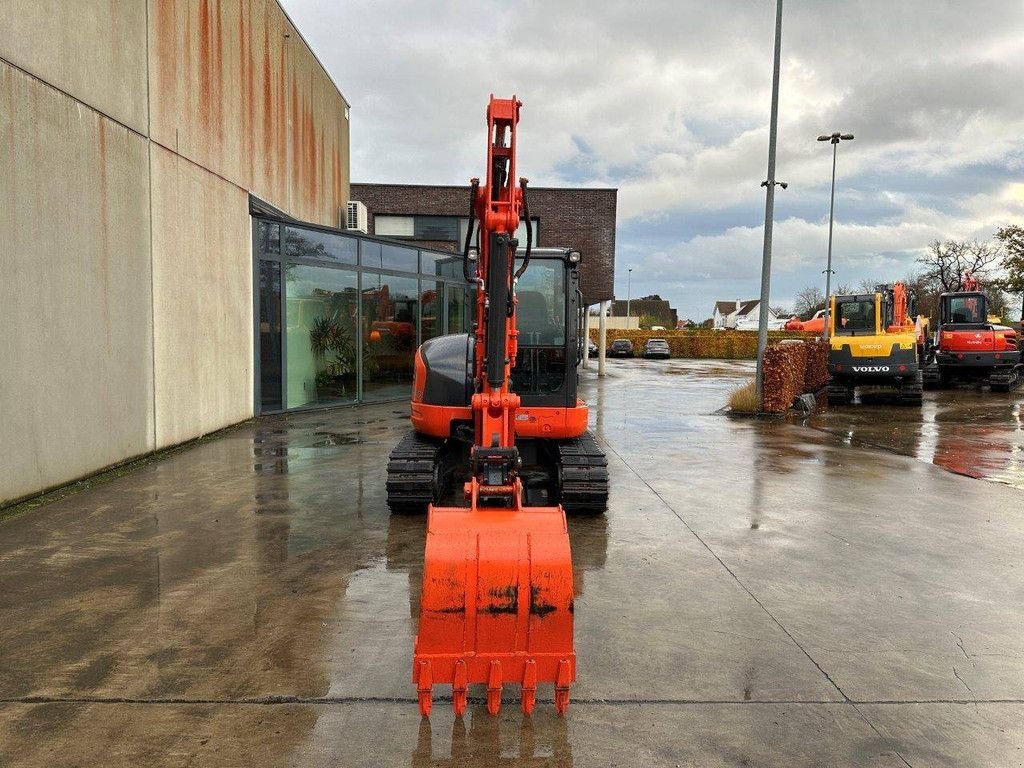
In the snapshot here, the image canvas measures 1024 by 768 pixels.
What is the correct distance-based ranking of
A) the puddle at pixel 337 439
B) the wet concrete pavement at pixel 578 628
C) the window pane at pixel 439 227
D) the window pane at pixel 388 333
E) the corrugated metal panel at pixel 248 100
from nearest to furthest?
the wet concrete pavement at pixel 578 628 → the corrugated metal panel at pixel 248 100 → the puddle at pixel 337 439 → the window pane at pixel 388 333 → the window pane at pixel 439 227

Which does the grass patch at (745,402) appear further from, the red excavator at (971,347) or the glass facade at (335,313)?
the red excavator at (971,347)

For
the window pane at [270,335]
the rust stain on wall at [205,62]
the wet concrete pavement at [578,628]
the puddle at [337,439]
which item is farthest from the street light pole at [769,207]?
the rust stain on wall at [205,62]

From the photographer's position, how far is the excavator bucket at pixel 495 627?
329 centimetres

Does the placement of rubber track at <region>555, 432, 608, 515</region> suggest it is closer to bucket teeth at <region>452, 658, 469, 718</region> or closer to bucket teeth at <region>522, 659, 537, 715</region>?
bucket teeth at <region>522, 659, 537, 715</region>

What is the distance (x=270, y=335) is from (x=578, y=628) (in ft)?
36.1

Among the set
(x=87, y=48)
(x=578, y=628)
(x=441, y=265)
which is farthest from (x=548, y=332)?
(x=441, y=265)

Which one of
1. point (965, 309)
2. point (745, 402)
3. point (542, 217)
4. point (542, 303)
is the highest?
point (542, 217)

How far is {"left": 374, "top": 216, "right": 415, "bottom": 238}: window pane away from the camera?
26719 mm

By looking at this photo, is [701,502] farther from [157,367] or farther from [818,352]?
[818,352]

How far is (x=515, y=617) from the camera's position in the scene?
3.32 metres

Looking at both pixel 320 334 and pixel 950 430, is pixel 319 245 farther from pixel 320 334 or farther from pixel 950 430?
pixel 950 430

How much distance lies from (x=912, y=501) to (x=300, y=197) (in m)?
13.6

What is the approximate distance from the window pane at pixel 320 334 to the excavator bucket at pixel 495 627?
1181 centimetres

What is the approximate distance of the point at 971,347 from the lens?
2161 centimetres
